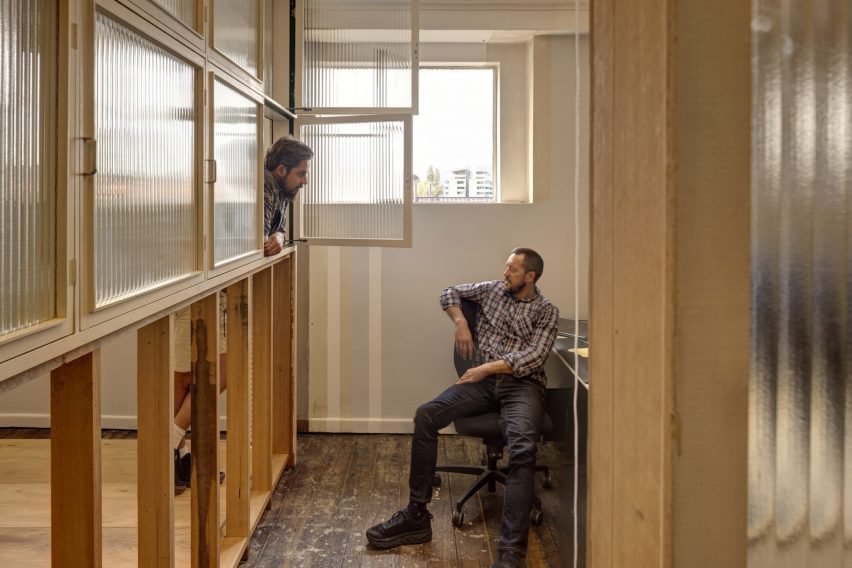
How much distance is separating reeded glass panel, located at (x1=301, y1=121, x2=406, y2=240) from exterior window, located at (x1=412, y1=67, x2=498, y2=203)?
0.71 m

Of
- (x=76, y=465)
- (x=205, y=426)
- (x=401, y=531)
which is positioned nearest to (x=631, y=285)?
(x=76, y=465)

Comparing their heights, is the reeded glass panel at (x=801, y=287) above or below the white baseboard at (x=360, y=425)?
above

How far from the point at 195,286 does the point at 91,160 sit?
0.79 meters

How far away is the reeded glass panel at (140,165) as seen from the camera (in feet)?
4.68

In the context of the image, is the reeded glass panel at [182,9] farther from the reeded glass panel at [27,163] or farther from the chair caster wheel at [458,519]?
the chair caster wheel at [458,519]

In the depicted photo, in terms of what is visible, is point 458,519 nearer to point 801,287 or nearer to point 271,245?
point 271,245

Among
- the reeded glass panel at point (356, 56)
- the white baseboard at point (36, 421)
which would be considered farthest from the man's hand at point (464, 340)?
the white baseboard at point (36, 421)

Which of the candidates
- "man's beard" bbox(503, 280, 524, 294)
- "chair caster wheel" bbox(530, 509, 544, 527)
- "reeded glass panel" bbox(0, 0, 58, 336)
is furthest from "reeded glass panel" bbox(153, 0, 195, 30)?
"chair caster wheel" bbox(530, 509, 544, 527)

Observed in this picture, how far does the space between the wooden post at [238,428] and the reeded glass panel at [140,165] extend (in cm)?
77

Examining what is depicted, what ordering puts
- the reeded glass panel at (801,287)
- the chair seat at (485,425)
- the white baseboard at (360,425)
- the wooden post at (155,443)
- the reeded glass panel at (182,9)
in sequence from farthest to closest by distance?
1. the white baseboard at (360,425)
2. the chair seat at (485,425)
3. the wooden post at (155,443)
4. the reeded glass panel at (182,9)
5. the reeded glass panel at (801,287)

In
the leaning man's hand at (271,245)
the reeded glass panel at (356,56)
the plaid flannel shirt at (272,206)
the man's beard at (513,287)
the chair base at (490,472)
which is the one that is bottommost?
the chair base at (490,472)

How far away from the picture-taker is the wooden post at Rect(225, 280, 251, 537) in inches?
112

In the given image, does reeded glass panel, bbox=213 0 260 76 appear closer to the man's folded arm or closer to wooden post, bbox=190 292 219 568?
wooden post, bbox=190 292 219 568

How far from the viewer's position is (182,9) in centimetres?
195
